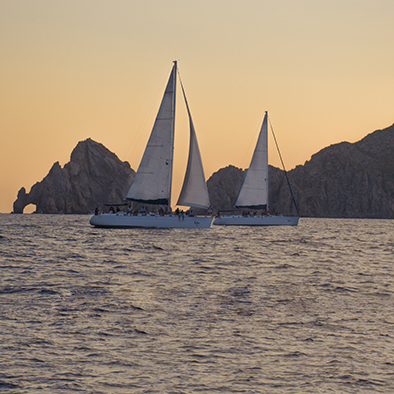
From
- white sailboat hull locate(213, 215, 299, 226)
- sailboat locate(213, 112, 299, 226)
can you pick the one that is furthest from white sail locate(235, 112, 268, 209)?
white sailboat hull locate(213, 215, 299, 226)

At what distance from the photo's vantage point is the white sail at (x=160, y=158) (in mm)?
57688

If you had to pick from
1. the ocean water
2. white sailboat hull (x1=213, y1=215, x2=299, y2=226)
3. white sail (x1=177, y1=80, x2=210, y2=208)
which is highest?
white sail (x1=177, y1=80, x2=210, y2=208)

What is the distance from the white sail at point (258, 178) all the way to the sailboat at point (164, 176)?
21.0m

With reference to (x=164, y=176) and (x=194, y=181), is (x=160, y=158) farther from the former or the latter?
(x=194, y=181)

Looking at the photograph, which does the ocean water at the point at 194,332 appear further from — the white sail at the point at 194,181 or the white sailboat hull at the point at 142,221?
the white sail at the point at 194,181

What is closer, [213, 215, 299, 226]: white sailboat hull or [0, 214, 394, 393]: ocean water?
[0, 214, 394, 393]: ocean water

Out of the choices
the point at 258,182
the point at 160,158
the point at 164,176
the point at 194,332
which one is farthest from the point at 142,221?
the point at 194,332

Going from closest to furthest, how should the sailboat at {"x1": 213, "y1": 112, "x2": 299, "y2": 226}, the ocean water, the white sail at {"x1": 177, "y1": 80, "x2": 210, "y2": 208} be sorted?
the ocean water, the white sail at {"x1": 177, "y1": 80, "x2": 210, "y2": 208}, the sailboat at {"x1": 213, "y1": 112, "x2": 299, "y2": 226}

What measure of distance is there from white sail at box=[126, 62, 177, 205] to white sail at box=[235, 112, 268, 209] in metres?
22.7

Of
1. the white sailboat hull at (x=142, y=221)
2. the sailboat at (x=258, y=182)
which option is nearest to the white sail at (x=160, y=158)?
the white sailboat hull at (x=142, y=221)

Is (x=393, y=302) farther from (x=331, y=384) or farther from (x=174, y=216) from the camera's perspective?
(x=174, y=216)

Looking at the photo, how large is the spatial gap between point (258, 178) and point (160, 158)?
2420 centimetres

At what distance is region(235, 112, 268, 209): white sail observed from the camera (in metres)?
77.7

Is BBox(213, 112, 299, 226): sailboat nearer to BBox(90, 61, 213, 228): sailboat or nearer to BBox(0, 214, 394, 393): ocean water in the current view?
BBox(90, 61, 213, 228): sailboat
